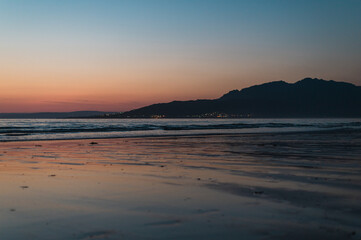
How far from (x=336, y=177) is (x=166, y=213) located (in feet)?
18.6

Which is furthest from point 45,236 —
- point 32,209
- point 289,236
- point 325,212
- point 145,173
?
point 145,173

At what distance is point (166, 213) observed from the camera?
600 centimetres

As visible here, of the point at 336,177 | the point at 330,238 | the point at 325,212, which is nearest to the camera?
the point at 330,238

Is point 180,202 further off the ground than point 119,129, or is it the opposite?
point 180,202

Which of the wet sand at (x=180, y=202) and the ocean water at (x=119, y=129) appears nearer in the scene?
the wet sand at (x=180, y=202)

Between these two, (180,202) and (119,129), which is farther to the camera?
(119,129)

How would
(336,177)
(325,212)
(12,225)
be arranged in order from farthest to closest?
(336,177) < (325,212) < (12,225)

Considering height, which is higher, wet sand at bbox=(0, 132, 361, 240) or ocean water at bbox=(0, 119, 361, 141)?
wet sand at bbox=(0, 132, 361, 240)

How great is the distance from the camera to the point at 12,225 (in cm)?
530

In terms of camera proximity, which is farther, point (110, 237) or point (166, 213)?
point (166, 213)

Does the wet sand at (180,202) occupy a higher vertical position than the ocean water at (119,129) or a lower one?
higher

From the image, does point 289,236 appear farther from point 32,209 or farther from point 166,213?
point 32,209

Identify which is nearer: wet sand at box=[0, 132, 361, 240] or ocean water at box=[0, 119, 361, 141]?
wet sand at box=[0, 132, 361, 240]

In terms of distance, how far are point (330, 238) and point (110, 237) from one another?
9.54ft
